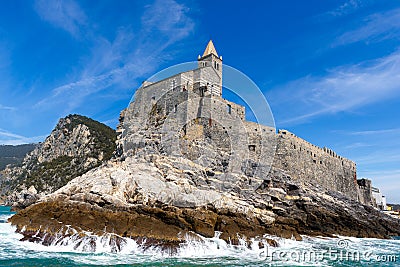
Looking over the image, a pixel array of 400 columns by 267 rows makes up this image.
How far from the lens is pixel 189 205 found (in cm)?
1529

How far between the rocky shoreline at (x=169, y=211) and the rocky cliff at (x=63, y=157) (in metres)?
32.1

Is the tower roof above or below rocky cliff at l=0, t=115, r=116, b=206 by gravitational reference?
above

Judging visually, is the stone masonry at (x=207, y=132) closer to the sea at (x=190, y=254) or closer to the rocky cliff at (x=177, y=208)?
the rocky cliff at (x=177, y=208)

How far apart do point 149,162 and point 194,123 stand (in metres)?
5.88

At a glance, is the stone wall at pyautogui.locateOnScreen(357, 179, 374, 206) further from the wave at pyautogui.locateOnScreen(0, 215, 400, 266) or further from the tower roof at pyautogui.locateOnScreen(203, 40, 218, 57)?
the wave at pyautogui.locateOnScreen(0, 215, 400, 266)

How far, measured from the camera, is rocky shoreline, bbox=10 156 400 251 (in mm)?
13117

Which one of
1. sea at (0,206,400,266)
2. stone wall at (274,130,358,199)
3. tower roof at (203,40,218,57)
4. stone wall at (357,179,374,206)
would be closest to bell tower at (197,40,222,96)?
tower roof at (203,40,218,57)

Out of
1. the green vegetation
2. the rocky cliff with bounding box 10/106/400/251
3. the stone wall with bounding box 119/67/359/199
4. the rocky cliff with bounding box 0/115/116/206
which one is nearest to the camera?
the rocky cliff with bounding box 10/106/400/251

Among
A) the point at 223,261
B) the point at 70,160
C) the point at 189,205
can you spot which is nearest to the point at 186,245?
the point at 223,261

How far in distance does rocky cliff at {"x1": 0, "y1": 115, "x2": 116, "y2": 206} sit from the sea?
1402 inches

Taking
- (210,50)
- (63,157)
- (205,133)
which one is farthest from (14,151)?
(205,133)

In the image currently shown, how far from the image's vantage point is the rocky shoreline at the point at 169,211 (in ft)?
43.0

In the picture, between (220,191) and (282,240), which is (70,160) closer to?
(220,191)

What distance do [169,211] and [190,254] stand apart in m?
2.84
